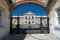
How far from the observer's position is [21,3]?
13.3 metres

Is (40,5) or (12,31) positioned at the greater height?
(40,5)

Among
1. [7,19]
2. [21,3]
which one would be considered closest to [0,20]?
[7,19]

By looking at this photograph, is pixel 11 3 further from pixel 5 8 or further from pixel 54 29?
pixel 54 29

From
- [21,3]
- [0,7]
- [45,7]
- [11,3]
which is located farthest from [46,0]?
[0,7]

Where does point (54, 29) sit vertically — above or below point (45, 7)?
below

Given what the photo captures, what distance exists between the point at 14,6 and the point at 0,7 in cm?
122

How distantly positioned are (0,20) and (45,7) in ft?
13.0

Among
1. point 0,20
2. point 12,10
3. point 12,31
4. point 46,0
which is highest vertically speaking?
point 46,0

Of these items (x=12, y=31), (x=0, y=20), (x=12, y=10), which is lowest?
(x=12, y=31)

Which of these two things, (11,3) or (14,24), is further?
(14,24)

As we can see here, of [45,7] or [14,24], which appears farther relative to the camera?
[14,24]

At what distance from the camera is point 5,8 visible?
1289cm

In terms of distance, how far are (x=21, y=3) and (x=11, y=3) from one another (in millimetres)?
851

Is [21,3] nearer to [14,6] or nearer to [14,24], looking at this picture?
[14,6]
